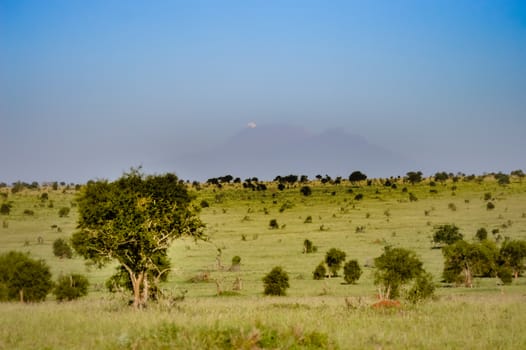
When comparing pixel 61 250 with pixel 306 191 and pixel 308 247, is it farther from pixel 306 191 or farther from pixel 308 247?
pixel 306 191

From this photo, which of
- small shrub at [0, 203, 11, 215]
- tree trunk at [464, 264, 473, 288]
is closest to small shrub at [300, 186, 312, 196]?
small shrub at [0, 203, 11, 215]

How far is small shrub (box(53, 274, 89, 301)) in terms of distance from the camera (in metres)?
41.0

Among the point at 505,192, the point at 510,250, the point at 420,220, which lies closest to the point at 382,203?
the point at 420,220

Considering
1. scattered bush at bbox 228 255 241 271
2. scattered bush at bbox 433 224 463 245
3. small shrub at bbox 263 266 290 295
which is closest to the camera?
small shrub at bbox 263 266 290 295

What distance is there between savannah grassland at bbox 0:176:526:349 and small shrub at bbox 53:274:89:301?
2.04 metres

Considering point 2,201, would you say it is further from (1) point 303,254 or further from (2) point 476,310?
(2) point 476,310

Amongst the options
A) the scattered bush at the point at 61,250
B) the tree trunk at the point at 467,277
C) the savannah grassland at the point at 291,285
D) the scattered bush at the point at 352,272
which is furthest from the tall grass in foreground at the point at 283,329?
the scattered bush at the point at 61,250

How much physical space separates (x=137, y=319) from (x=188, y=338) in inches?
216

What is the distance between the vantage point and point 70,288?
135 ft

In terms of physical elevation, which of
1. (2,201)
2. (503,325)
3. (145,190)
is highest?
(2,201)

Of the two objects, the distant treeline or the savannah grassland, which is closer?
the savannah grassland

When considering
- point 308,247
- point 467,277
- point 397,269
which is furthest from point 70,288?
point 308,247

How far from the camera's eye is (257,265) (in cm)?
6644

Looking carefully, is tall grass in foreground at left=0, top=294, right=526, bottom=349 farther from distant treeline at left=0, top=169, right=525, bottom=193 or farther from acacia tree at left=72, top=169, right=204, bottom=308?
distant treeline at left=0, top=169, right=525, bottom=193
